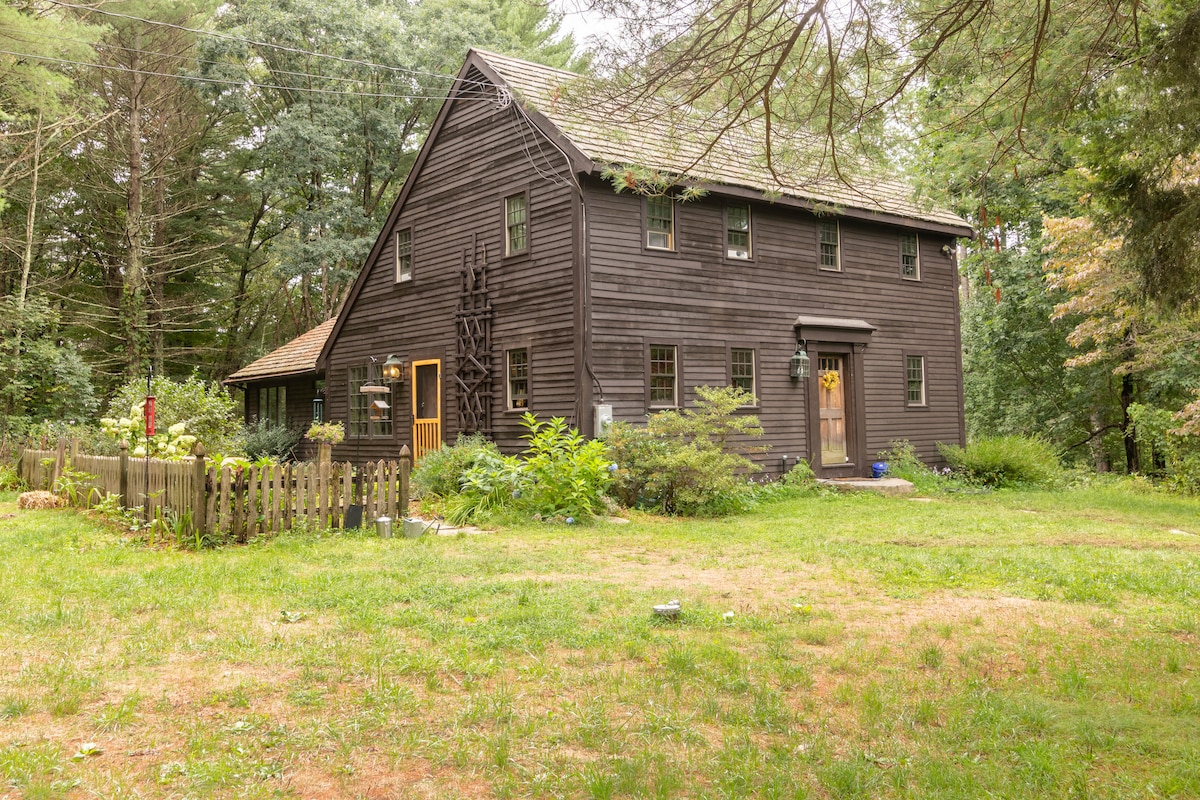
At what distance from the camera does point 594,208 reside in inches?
598

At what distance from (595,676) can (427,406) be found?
14182mm

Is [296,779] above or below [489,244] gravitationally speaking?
below

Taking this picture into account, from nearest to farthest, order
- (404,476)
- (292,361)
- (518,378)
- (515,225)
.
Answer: (404,476) < (518,378) < (515,225) < (292,361)

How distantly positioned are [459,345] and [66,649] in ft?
40.9

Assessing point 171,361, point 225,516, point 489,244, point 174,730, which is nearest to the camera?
point 174,730

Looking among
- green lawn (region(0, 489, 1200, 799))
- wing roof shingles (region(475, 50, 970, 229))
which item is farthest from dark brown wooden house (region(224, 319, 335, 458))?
green lawn (region(0, 489, 1200, 799))

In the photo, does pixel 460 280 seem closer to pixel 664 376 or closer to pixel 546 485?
pixel 664 376

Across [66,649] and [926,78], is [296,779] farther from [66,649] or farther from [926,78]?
[926,78]

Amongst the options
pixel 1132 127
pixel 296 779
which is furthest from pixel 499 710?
pixel 1132 127

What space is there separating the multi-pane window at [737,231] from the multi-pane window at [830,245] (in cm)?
211

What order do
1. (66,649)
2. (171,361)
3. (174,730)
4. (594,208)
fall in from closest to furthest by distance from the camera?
(174,730)
(66,649)
(594,208)
(171,361)

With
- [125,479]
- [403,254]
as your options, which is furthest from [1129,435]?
[125,479]

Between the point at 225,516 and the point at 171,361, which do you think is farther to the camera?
the point at 171,361

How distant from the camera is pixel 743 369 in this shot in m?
17.1
